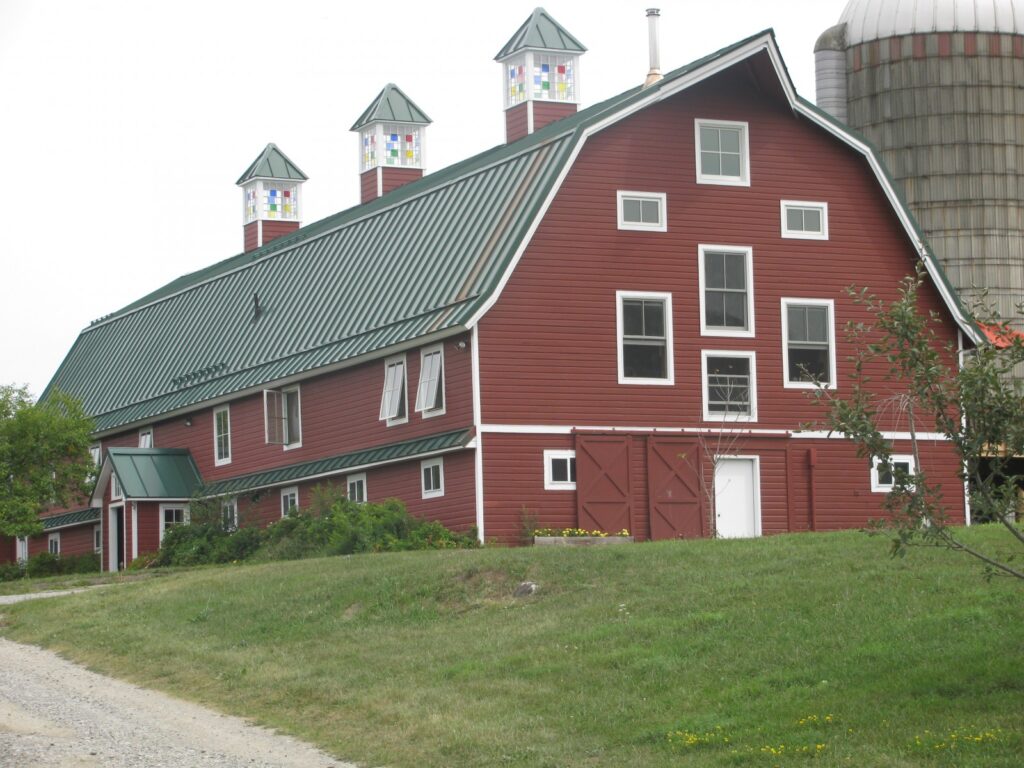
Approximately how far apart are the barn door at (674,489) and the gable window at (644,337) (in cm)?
127

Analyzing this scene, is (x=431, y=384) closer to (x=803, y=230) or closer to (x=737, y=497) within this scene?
(x=737, y=497)

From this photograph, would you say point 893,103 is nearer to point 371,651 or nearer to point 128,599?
point 128,599

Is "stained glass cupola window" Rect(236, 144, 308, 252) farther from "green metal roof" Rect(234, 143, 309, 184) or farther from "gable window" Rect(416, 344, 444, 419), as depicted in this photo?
"gable window" Rect(416, 344, 444, 419)

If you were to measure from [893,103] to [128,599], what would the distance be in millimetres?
33152

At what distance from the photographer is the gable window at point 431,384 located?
34.5 m

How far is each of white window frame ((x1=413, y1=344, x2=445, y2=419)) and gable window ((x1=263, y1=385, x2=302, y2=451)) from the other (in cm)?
579

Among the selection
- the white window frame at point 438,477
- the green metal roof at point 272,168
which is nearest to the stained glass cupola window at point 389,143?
the green metal roof at point 272,168

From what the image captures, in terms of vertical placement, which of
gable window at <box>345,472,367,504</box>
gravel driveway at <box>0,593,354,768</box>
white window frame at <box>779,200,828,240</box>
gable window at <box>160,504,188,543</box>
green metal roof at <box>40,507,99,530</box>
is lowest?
gravel driveway at <box>0,593,354,768</box>

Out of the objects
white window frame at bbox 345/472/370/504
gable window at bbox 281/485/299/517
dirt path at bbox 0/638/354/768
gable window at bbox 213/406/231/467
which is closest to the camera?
dirt path at bbox 0/638/354/768

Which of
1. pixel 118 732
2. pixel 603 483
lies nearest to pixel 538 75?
pixel 603 483

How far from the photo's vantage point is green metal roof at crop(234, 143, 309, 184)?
195 feet

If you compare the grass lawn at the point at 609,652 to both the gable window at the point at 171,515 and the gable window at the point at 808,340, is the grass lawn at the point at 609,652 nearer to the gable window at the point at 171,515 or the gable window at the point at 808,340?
the gable window at the point at 808,340

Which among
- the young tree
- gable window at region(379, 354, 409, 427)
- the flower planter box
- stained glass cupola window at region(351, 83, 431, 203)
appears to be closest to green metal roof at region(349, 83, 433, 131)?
stained glass cupola window at region(351, 83, 431, 203)

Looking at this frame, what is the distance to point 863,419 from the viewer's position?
15867 millimetres
